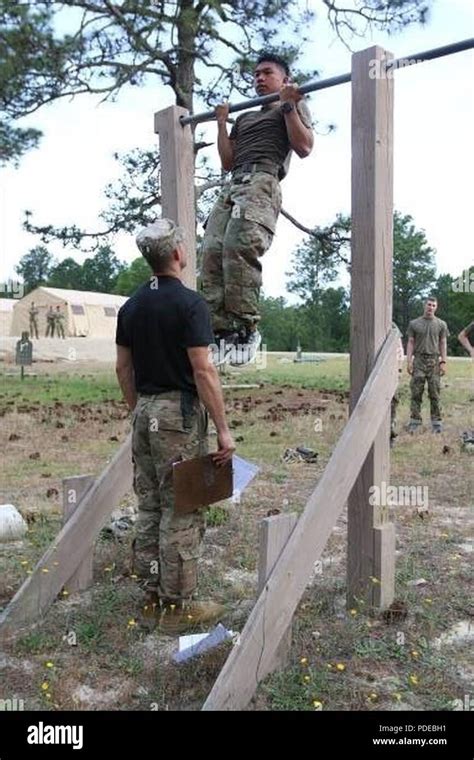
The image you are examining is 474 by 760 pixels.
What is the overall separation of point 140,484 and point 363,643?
1.20 m

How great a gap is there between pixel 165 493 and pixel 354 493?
943mm

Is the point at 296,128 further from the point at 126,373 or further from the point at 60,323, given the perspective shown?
the point at 60,323

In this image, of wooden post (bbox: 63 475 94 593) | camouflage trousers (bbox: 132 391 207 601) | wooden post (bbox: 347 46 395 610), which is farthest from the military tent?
wooden post (bbox: 347 46 395 610)

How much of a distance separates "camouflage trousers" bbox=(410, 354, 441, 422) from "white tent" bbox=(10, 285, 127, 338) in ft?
87.4

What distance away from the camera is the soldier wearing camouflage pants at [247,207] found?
3482mm

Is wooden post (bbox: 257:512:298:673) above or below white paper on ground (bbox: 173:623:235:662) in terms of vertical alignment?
above

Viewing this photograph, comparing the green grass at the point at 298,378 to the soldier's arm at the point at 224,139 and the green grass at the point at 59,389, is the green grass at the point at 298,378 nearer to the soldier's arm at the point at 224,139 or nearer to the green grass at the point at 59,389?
the green grass at the point at 59,389

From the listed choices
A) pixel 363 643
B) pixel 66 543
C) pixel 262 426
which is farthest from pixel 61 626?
pixel 262 426

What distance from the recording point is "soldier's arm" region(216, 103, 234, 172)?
366 cm

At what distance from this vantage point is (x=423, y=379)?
917cm

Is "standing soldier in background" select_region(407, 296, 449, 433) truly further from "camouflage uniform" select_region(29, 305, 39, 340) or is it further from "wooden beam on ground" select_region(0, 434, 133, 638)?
"camouflage uniform" select_region(29, 305, 39, 340)

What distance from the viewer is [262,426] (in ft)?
31.0

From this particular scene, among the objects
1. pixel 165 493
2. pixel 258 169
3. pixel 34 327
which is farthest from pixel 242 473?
pixel 34 327
